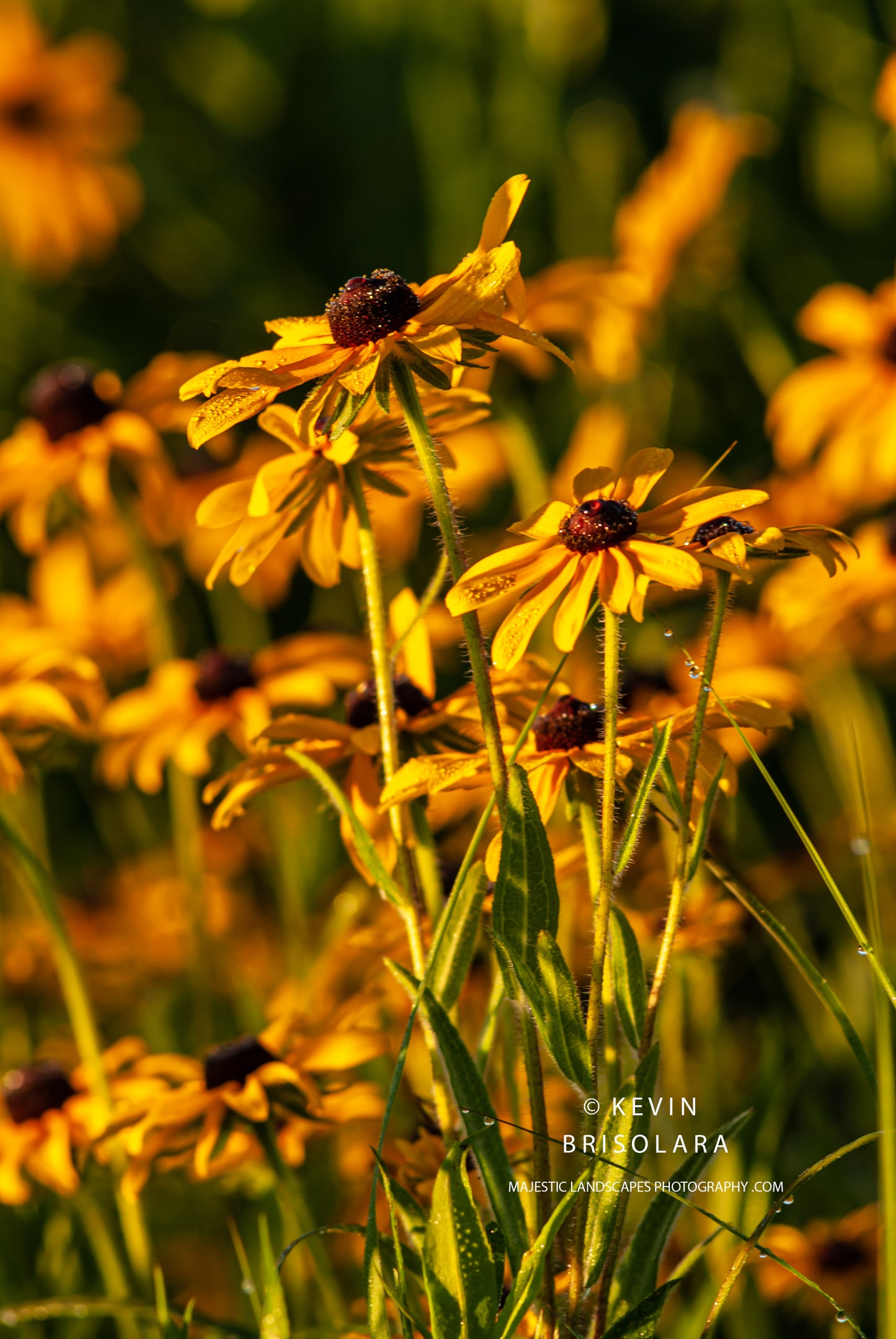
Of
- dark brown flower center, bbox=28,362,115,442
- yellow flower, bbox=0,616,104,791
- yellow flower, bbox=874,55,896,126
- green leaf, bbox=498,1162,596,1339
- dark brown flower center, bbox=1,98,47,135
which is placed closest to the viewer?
green leaf, bbox=498,1162,596,1339

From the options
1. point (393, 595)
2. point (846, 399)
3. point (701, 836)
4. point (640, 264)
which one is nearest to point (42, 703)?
point (701, 836)

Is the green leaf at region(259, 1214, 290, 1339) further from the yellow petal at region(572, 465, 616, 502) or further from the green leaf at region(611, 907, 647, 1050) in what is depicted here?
the yellow petal at region(572, 465, 616, 502)

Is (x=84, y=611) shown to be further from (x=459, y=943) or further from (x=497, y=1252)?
(x=497, y=1252)

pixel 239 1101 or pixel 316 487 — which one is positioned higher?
pixel 316 487

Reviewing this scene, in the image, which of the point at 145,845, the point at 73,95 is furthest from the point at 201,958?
the point at 73,95

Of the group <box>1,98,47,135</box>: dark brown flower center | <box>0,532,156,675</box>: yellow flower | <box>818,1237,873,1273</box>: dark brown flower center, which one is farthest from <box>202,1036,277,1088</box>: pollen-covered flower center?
<box>1,98,47,135</box>: dark brown flower center

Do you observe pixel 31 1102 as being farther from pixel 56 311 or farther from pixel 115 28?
pixel 115 28
